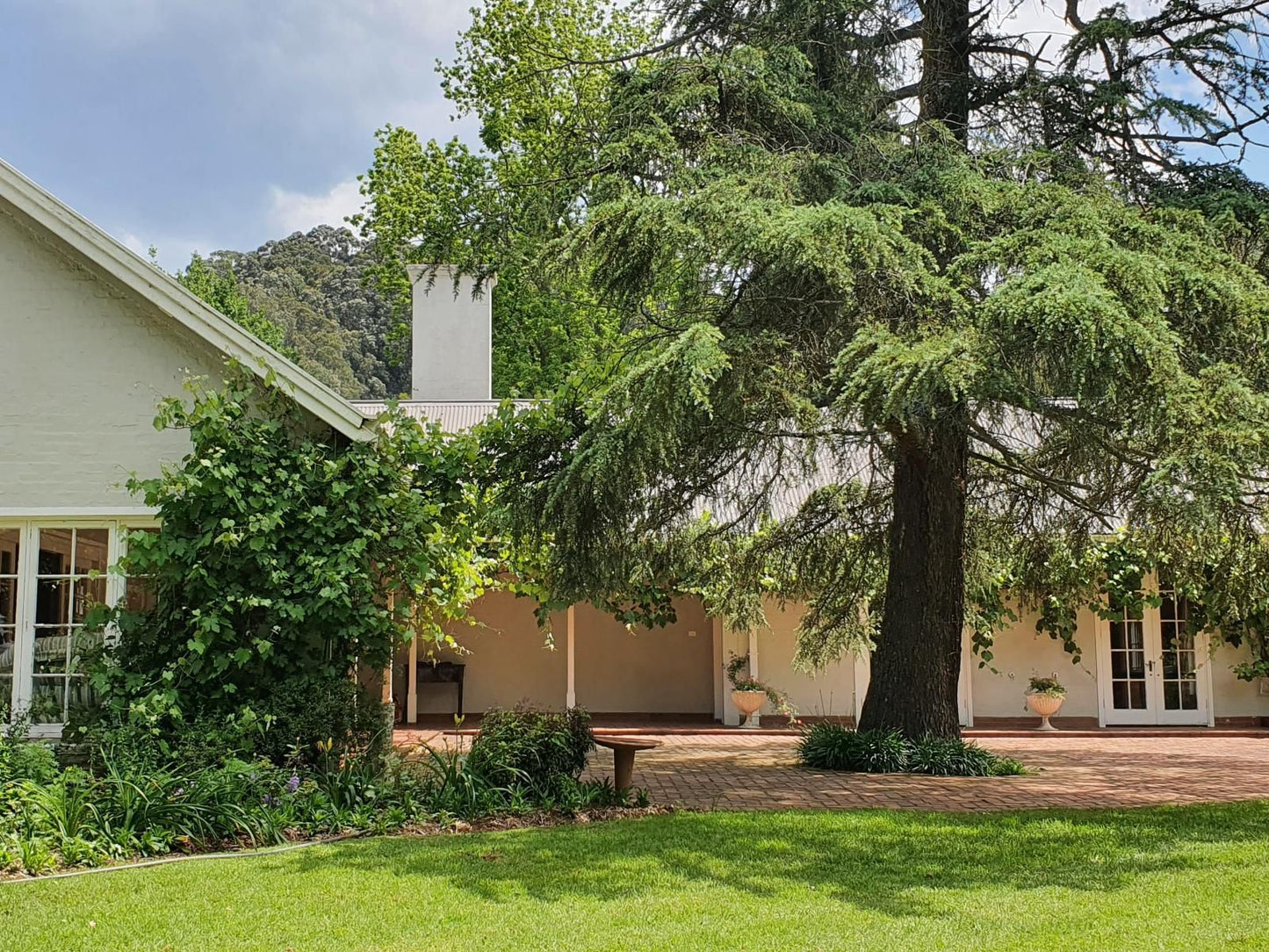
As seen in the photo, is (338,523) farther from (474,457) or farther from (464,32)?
(464,32)

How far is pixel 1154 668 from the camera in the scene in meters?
18.0

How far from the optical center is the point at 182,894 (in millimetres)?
6840

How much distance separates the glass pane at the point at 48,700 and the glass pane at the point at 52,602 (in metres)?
0.53

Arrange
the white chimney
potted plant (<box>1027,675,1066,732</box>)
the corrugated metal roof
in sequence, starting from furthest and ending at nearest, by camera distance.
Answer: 1. the white chimney
2. the corrugated metal roof
3. potted plant (<box>1027,675,1066,732</box>)

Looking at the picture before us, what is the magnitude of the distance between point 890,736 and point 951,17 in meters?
7.90

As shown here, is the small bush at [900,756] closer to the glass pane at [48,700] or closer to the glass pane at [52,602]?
the glass pane at [48,700]

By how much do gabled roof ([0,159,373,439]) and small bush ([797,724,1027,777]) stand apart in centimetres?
619

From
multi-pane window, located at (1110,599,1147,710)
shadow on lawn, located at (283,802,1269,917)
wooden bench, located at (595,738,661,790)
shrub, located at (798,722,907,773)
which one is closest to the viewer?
shadow on lawn, located at (283,802,1269,917)

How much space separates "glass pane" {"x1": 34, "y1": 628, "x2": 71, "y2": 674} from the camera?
10.4 m

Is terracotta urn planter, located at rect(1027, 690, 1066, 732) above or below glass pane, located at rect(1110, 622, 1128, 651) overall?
below

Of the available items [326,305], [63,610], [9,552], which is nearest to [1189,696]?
[63,610]

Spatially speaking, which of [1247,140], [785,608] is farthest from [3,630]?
[1247,140]

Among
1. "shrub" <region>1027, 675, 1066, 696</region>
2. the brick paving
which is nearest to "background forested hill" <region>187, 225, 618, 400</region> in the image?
the brick paving

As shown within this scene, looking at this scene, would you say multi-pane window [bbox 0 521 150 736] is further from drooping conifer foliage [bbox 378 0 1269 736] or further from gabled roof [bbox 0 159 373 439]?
drooping conifer foliage [bbox 378 0 1269 736]
